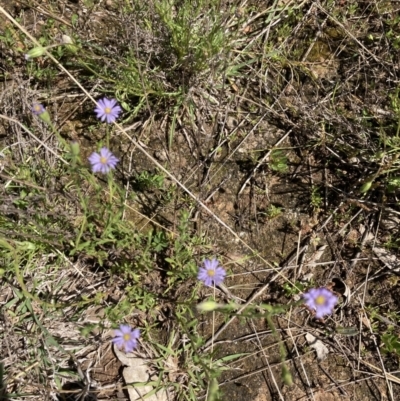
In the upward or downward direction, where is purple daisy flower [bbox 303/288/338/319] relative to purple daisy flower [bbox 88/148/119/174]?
downward

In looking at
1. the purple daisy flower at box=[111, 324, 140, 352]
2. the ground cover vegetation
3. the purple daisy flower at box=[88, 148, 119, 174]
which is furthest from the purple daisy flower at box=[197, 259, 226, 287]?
the purple daisy flower at box=[88, 148, 119, 174]

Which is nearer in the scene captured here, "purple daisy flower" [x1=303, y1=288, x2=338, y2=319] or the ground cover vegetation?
"purple daisy flower" [x1=303, y1=288, x2=338, y2=319]

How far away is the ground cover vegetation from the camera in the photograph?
1.97 metres

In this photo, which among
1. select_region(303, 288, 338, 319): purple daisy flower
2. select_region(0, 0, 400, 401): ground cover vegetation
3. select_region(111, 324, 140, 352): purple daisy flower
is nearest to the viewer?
select_region(303, 288, 338, 319): purple daisy flower

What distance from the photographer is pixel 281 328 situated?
2.06 m

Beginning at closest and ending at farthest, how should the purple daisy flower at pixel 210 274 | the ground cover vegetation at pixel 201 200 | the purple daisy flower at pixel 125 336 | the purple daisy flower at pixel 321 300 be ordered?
the purple daisy flower at pixel 321 300
the purple daisy flower at pixel 125 336
the purple daisy flower at pixel 210 274
the ground cover vegetation at pixel 201 200

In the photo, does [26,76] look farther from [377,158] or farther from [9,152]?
[377,158]

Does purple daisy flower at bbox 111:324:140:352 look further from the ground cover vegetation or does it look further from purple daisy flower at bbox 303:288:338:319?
purple daisy flower at bbox 303:288:338:319

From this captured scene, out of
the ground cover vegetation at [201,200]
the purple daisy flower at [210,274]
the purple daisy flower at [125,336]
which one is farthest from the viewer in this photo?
the ground cover vegetation at [201,200]

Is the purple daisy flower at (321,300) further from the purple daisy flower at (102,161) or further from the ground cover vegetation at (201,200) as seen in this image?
the purple daisy flower at (102,161)

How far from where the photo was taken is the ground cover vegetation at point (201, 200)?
6.47ft

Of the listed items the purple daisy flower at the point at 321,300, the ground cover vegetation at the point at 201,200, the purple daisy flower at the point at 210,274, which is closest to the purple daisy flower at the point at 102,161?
the ground cover vegetation at the point at 201,200

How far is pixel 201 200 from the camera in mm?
2213

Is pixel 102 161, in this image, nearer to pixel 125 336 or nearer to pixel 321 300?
pixel 125 336
